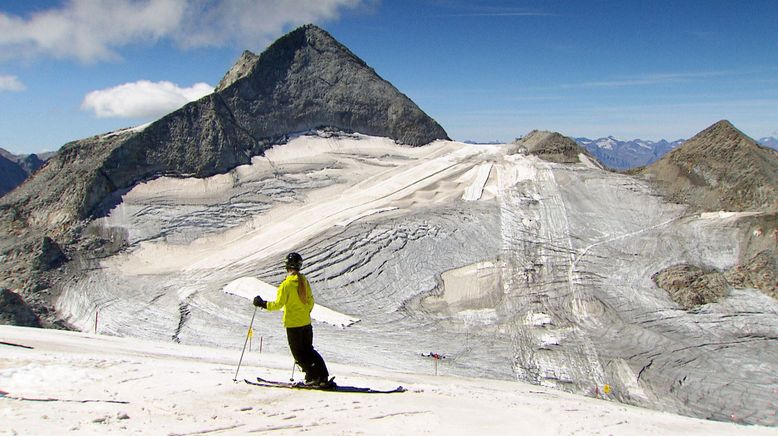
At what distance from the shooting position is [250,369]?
8828mm

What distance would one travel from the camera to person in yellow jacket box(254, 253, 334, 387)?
7.64 metres

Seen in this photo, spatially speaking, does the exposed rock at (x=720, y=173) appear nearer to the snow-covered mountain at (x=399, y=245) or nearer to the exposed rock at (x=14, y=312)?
the snow-covered mountain at (x=399, y=245)

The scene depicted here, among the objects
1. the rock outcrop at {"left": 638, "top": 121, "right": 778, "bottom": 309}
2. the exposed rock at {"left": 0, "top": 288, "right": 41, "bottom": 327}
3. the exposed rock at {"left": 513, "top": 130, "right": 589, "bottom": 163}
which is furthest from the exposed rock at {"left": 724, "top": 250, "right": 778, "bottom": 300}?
the exposed rock at {"left": 0, "top": 288, "right": 41, "bottom": 327}

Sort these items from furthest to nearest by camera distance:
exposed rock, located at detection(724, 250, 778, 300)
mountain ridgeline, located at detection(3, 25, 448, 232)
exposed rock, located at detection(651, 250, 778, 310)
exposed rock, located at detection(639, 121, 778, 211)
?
1. exposed rock, located at detection(639, 121, 778, 211)
2. mountain ridgeline, located at detection(3, 25, 448, 232)
3. exposed rock, located at detection(724, 250, 778, 300)
4. exposed rock, located at detection(651, 250, 778, 310)

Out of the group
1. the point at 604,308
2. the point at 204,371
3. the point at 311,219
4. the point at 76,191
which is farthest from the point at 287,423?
the point at 76,191

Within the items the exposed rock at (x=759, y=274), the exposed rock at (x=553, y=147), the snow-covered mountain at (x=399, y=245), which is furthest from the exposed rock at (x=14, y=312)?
the exposed rock at (x=553, y=147)

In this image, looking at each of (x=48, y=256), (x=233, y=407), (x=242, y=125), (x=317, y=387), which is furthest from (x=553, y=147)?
(x=233, y=407)

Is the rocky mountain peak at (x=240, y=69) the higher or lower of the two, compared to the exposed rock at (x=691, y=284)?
higher

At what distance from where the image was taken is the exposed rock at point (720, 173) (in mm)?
24828

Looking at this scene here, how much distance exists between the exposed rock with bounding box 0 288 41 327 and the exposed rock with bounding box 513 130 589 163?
22.6 metres

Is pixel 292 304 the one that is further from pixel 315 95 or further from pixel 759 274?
pixel 315 95

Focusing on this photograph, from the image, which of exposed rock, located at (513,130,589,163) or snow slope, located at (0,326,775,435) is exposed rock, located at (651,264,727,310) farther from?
snow slope, located at (0,326,775,435)

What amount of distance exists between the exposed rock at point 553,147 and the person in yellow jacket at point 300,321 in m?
23.6

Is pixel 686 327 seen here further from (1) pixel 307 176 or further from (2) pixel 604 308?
(1) pixel 307 176
